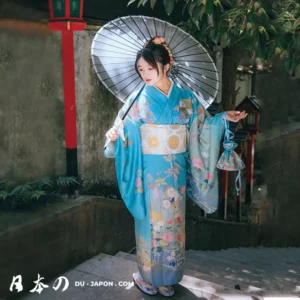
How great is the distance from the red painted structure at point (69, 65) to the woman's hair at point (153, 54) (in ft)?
5.13

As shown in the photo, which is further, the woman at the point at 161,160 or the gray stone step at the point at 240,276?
the gray stone step at the point at 240,276

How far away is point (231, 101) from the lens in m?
8.05

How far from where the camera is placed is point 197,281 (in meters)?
4.37

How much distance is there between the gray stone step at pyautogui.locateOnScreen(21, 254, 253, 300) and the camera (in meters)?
4.04

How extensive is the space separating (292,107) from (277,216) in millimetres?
3138

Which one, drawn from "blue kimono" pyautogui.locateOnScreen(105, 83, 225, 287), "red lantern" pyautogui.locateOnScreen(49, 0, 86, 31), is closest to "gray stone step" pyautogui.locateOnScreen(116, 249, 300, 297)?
"blue kimono" pyautogui.locateOnScreen(105, 83, 225, 287)

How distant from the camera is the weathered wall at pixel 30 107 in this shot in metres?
4.74

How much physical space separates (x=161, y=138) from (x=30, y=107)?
→ 6.48 feet

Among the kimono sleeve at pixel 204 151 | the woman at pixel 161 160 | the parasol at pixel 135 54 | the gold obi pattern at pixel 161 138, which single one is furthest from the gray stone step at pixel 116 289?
the parasol at pixel 135 54

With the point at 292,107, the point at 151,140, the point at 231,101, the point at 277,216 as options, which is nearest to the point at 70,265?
the point at 151,140

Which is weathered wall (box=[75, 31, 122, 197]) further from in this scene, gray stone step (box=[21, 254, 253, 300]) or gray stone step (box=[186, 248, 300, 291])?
gray stone step (box=[186, 248, 300, 291])

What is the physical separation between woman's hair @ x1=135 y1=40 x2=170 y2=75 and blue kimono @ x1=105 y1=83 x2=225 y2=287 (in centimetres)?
24

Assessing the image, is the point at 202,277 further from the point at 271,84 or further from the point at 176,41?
the point at 271,84

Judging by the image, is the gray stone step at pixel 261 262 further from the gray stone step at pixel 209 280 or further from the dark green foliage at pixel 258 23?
the dark green foliage at pixel 258 23
